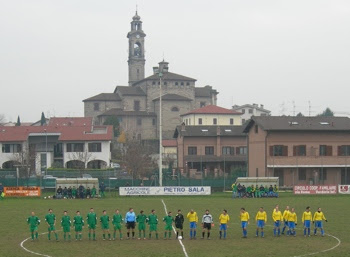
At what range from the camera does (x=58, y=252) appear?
28094 mm

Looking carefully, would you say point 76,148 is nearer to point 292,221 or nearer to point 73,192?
point 73,192

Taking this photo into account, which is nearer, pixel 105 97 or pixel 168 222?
pixel 168 222

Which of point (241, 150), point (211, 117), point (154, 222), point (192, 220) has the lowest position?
point (154, 222)

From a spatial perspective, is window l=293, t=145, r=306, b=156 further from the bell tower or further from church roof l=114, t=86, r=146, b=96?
the bell tower

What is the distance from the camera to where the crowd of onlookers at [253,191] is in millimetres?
62406

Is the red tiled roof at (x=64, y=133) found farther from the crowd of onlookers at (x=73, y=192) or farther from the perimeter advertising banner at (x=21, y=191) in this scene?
the crowd of onlookers at (x=73, y=192)

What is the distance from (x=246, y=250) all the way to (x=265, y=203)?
2649 centimetres

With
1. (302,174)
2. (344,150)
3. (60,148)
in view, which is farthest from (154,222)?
(60,148)

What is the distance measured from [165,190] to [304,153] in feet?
63.9

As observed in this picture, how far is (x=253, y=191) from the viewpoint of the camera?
6238 cm

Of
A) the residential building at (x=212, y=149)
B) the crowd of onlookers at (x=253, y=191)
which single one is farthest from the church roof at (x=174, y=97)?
the crowd of onlookers at (x=253, y=191)

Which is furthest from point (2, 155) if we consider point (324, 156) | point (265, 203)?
point (265, 203)

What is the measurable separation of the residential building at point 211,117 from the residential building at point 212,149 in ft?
125

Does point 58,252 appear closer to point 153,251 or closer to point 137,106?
point 153,251
